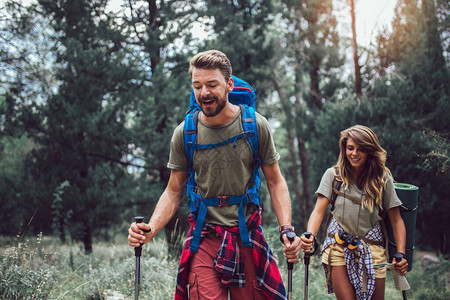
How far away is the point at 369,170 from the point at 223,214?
1.60 m

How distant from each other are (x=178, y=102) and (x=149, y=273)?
15.7 ft

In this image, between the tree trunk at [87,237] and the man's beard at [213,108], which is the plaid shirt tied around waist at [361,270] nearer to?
the man's beard at [213,108]

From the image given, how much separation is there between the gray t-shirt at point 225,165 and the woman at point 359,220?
1.03m

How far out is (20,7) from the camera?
9.23 meters

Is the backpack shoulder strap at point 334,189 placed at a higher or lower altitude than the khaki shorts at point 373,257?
higher

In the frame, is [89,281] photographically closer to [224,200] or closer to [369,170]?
[224,200]

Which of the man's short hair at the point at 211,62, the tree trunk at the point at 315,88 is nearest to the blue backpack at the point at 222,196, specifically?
the man's short hair at the point at 211,62

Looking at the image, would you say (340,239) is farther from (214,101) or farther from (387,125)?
(387,125)

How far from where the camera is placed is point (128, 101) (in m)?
9.48

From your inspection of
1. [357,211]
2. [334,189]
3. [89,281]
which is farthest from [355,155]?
[89,281]

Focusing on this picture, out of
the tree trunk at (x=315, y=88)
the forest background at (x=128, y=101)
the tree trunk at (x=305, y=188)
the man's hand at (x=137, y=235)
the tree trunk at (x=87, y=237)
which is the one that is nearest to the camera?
the man's hand at (x=137, y=235)

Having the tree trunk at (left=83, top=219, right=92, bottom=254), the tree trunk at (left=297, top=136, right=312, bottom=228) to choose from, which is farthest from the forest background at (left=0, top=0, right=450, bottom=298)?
the tree trunk at (left=297, top=136, right=312, bottom=228)

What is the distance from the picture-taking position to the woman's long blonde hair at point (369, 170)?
338 cm

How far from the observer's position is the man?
8.42ft
